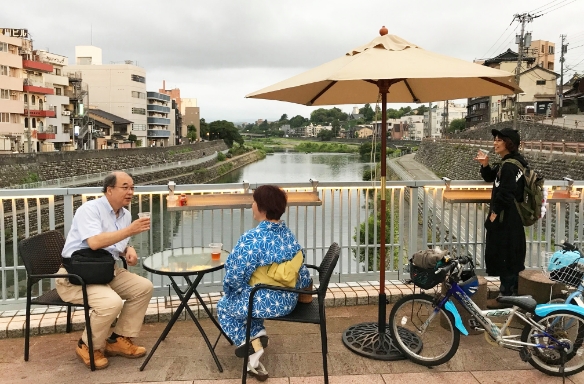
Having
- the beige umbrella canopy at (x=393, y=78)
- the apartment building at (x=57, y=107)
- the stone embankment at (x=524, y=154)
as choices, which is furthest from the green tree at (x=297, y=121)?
the beige umbrella canopy at (x=393, y=78)

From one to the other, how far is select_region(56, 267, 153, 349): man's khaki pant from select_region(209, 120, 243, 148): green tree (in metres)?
97.6

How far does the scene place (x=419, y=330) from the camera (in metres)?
3.39

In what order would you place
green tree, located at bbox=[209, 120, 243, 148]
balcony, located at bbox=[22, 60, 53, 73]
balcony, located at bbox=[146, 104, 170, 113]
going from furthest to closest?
green tree, located at bbox=[209, 120, 243, 148] < balcony, located at bbox=[146, 104, 170, 113] < balcony, located at bbox=[22, 60, 53, 73]

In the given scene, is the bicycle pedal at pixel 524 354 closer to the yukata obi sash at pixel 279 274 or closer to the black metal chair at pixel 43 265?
the yukata obi sash at pixel 279 274

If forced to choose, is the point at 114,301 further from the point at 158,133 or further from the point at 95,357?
the point at 158,133

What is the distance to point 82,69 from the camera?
6438 centimetres

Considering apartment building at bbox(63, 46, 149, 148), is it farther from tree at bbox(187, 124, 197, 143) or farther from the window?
tree at bbox(187, 124, 197, 143)

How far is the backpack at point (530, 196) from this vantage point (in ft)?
12.9

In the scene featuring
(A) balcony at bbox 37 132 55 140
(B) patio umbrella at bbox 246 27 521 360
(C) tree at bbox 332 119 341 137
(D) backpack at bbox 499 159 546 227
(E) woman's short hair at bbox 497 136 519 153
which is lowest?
(D) backpack at bbox 499 159 546 227

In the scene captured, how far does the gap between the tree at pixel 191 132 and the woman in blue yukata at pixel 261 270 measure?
304ft

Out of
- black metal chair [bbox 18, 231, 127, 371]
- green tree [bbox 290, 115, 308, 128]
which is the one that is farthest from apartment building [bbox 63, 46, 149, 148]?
green tree [bbox 290, 115, 308, 128]

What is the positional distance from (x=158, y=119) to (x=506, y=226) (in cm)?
7177

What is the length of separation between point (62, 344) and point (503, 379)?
2.98m

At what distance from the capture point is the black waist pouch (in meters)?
3.06
